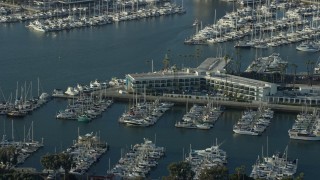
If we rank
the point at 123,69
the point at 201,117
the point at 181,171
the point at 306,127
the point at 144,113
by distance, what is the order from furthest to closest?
the point at 123,69
the point at 144,113
the point at 201,117
the point at 306,127
the point at 181,171

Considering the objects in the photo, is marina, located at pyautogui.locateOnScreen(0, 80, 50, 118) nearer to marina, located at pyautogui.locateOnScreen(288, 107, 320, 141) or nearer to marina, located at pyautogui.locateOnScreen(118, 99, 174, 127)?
marina, located at pyautogui.locateOnScreen(118, 99, 174, 127)

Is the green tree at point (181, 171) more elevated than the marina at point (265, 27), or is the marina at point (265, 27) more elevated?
the marina at point (265, 27)

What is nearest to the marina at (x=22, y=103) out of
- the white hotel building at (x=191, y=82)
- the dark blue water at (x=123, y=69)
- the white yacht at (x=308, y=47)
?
the dark blue water at (x=123, y=69)

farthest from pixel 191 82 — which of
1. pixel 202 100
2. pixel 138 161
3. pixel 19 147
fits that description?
pixel 19 147

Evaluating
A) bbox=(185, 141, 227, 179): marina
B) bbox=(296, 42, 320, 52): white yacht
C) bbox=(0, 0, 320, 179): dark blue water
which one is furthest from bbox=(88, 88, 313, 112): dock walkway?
bbox=(296, 42, 320, 52): white yacht

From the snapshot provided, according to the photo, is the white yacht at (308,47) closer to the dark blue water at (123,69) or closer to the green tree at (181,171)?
the dark blue water at (123,69)

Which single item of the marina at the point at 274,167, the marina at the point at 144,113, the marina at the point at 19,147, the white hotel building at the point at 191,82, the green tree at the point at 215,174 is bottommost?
the marina at the point at 274,167

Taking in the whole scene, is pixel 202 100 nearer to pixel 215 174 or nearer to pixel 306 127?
pixel 306 127

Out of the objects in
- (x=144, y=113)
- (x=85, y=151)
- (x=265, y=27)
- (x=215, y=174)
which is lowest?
(x=85, y=151)


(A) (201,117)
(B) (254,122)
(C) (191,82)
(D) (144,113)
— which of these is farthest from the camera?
(C) (191,82)
